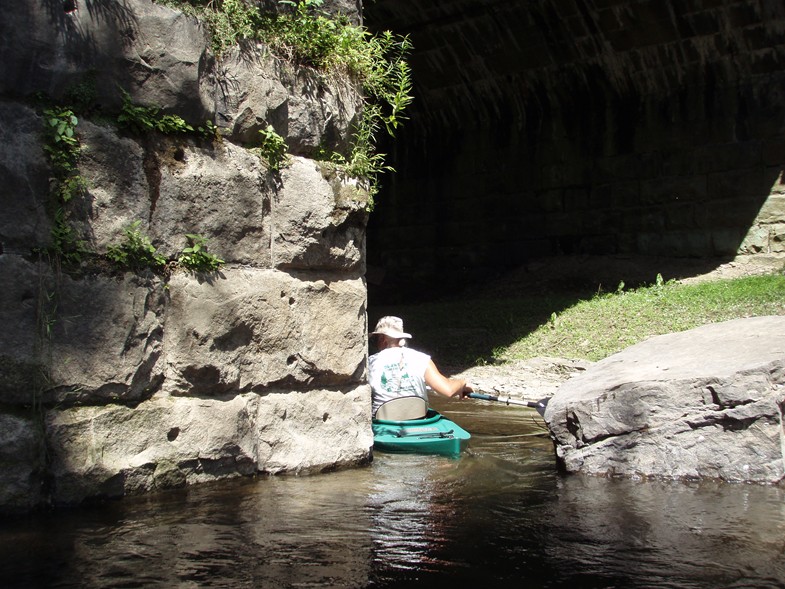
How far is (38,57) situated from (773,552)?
3908 mm

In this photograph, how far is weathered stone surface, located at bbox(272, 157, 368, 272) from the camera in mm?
5000

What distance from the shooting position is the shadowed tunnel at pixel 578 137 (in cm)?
1247

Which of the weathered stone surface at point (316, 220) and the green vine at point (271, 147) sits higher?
the green vine at point (271, 147)

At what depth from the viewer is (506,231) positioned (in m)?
14.9

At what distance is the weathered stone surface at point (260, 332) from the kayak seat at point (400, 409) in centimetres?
108

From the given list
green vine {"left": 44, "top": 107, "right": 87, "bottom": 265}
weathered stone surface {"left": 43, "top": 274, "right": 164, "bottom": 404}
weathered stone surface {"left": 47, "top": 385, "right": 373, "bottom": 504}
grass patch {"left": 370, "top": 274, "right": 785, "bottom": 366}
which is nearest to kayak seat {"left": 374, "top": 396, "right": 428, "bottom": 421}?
weathered stone surface {"left": 47, "top": 385, "right": 373, "bottom": 504}

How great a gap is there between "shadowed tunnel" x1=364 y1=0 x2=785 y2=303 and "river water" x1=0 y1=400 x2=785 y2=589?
28.7 feet

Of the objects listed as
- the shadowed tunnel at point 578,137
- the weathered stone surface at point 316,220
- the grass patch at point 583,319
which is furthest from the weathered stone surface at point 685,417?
the shadowed tunnel at point 578,137

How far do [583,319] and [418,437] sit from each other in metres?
5.43

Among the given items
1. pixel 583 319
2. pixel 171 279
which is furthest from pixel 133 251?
pixel 583 319

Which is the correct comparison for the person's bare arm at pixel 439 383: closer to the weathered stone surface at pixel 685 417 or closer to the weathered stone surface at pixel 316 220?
Answer: the weathered stone surface at pixel 685 417

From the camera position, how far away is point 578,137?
14211mm

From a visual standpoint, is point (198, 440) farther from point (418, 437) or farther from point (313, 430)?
point (418, 437)

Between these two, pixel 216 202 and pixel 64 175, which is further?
pixel 216 202
